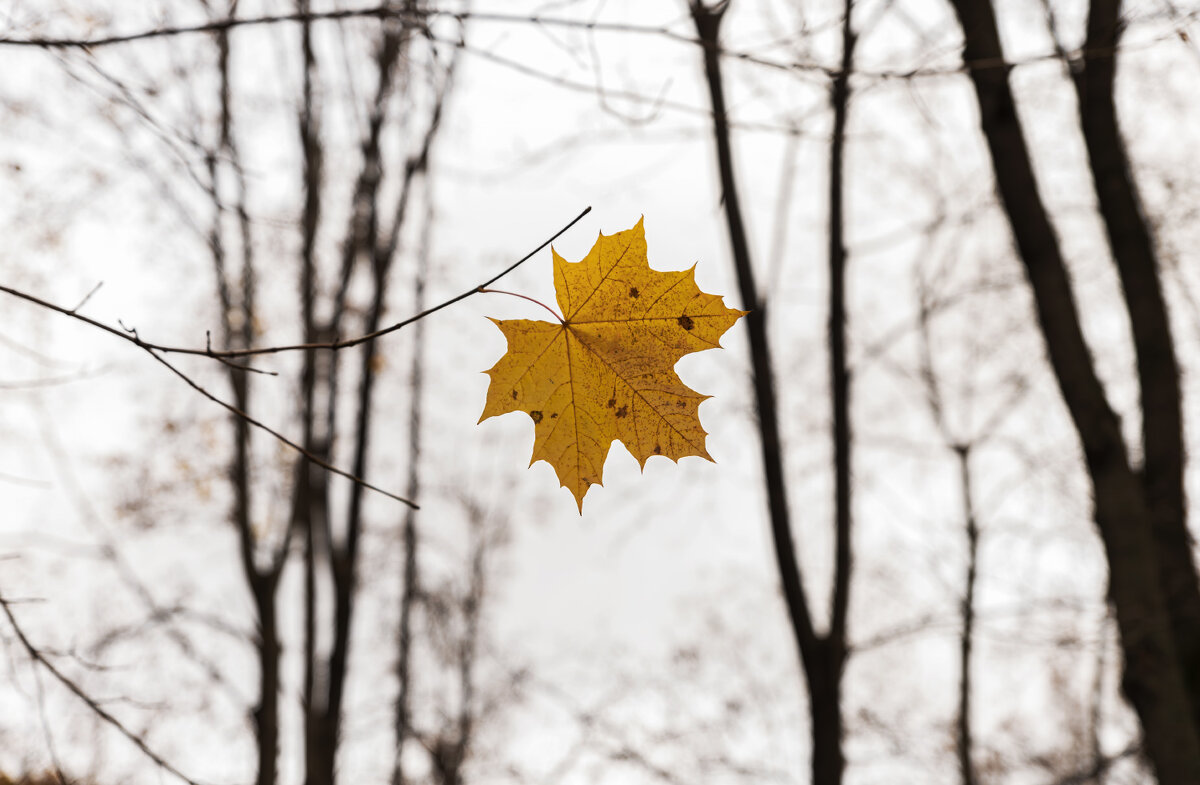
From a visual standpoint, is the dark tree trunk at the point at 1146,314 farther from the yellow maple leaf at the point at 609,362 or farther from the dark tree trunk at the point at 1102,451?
the yellow maple leaf at the point at 609,362

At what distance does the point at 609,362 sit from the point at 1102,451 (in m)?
Answer: 2.64

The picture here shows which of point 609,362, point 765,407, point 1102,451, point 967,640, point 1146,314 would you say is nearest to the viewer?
point 609,362

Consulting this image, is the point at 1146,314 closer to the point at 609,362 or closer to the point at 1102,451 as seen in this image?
the point at 1102,451

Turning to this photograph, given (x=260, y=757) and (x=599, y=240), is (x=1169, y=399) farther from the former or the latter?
(x=260, y=757)

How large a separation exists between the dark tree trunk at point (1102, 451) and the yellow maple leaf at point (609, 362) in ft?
7.11

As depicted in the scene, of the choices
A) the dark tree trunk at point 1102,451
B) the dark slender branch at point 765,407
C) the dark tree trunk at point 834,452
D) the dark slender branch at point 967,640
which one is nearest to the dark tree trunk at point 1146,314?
the dark tree trunk at point 1102,451

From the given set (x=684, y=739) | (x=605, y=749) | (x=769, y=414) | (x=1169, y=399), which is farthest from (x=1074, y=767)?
(x=769, y=414)

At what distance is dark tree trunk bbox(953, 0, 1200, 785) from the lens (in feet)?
8.89

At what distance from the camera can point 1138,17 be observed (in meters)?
1.81

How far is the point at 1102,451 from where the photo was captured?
286 cm

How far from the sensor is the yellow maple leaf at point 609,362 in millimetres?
1014

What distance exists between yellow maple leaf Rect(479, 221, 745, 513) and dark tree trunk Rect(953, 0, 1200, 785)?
2167 mm

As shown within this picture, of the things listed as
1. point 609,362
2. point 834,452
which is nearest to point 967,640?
point 834,452

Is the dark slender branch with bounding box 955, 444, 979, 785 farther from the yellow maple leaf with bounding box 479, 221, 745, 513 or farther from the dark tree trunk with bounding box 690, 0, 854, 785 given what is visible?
the yellow maple leaf with bounding box 479, 221, 745, 513
